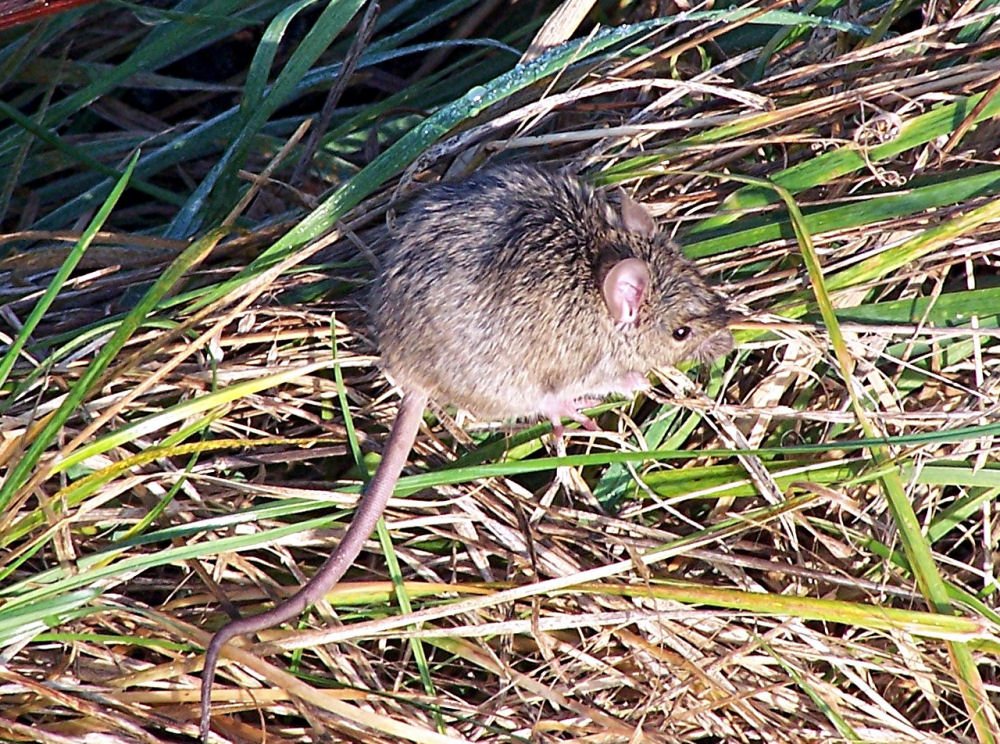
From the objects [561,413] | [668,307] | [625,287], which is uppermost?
[625,287]

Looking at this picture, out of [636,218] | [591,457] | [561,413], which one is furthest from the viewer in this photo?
[561,413]

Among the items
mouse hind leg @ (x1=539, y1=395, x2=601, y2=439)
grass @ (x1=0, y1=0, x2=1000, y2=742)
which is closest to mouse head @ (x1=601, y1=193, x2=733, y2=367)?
grass @ (x1=0, y1=0, x2=1000, y2=742)

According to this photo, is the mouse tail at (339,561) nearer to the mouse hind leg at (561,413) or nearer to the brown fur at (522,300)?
the brown fur at (522,300)

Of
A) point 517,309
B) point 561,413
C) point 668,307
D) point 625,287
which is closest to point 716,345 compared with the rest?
point 668,307

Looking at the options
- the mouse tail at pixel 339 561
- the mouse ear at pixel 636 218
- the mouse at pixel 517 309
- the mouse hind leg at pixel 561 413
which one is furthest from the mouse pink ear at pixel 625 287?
the mouse tail at pixel 339 561

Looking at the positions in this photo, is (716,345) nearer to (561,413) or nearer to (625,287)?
(625,287)

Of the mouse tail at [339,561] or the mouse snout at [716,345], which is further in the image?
the mouse snout at [716,345]

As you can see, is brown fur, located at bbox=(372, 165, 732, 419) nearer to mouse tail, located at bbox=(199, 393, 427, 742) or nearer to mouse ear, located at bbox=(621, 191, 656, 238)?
mouse ear, located at bbox=(621, 191, 656, 238)
